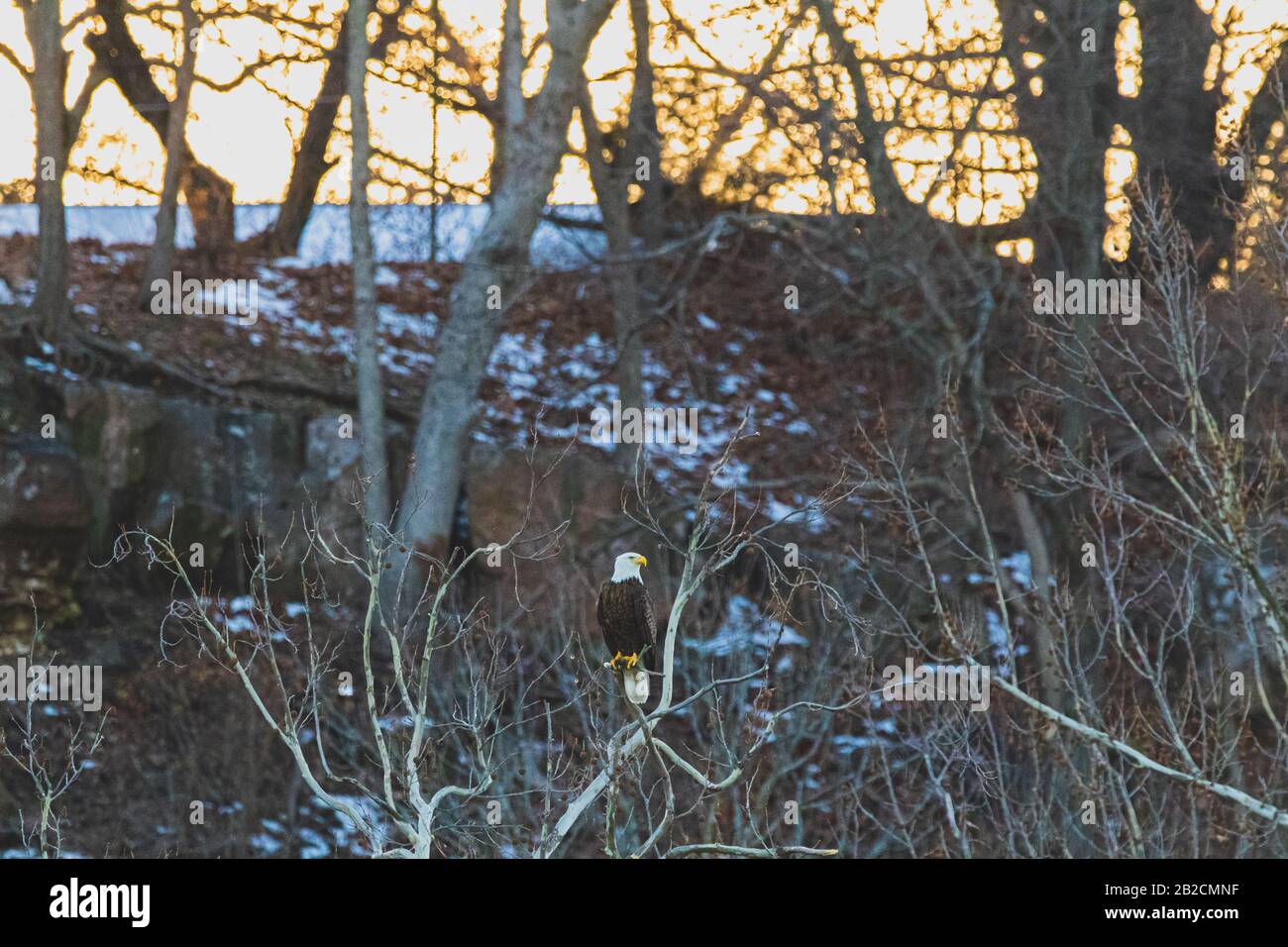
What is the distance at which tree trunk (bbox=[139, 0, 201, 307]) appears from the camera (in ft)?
66.5

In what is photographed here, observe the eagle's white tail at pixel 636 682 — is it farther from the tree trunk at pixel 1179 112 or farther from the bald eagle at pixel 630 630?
the tree trunk at pixel 1179 112

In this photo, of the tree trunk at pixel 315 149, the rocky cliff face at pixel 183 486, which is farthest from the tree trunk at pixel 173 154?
the rocky cliff face at pixel 183 486

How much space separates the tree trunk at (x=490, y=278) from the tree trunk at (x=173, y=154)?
4.23 m

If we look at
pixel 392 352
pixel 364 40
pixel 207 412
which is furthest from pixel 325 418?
pixel 364 40

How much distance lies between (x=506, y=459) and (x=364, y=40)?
5.20 m

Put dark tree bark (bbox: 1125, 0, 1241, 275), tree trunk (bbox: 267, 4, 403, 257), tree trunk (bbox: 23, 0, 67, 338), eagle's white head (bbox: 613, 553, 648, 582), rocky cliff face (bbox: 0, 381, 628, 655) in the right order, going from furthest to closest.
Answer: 1. tree trunk (bbox: 267, 4, 403, 257)
2. tree trunk (bbox: 23, 0, 67, 338)
3. rocky cliff face (bbox: 0, 381, 628, 655)
4. dark tree bark (bbox: 1125, 0, 1241, 275)
5. eagle's white head (bbox: 613, 553, 648, 582)

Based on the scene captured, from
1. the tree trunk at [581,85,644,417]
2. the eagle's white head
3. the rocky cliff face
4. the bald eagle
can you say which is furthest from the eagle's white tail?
the tree trunk at [581,85,644,417]

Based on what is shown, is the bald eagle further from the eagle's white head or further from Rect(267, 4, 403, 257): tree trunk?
Rect(267, 4, 403, 257): tree trunk

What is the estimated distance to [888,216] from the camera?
18016 millimetres

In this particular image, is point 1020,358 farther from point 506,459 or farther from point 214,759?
point 214,759

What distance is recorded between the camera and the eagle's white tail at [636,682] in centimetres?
764

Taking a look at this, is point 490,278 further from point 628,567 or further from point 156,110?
point 628,567

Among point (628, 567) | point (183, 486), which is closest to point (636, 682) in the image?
point (628, 567)

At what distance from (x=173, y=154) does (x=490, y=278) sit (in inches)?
184
